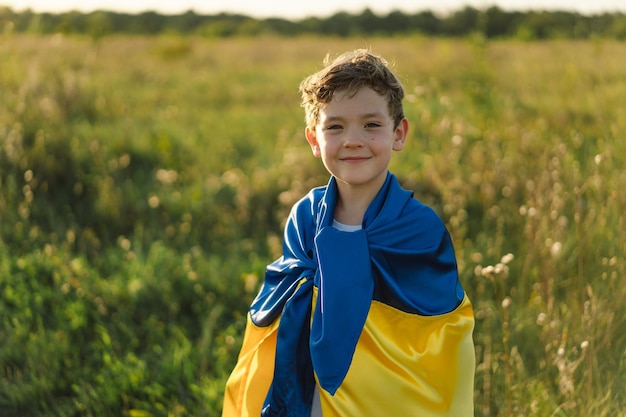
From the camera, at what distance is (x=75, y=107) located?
689 cm

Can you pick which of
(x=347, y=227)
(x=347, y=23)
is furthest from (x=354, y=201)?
(x=347, y=23)

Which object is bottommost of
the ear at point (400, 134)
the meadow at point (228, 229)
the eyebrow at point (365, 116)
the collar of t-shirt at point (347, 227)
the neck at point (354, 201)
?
the meadow at point (228, 229)

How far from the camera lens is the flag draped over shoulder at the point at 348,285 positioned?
1832 millimetres

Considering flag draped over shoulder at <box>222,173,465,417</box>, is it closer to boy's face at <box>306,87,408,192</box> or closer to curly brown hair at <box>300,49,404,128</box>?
boy's face at <box>306,87,408,192</box>

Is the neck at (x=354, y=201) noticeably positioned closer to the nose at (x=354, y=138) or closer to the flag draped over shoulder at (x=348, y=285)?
the flag draped over shoulder at (x=348, y=285)

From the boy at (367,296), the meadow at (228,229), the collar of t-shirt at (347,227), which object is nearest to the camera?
the boy at (367,296)

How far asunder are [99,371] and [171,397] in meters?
0.47

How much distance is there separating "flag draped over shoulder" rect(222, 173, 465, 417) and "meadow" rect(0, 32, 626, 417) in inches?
19.8

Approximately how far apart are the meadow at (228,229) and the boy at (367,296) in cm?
42

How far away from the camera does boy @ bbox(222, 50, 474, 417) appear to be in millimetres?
1827

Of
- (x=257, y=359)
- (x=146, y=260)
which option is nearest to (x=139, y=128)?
(x=146, y=260)

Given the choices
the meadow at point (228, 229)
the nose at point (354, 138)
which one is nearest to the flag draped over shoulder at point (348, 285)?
the nose at point (354, 138)

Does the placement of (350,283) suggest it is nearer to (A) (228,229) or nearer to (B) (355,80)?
(B) (355,80)

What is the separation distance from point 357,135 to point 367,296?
0.41 metres
